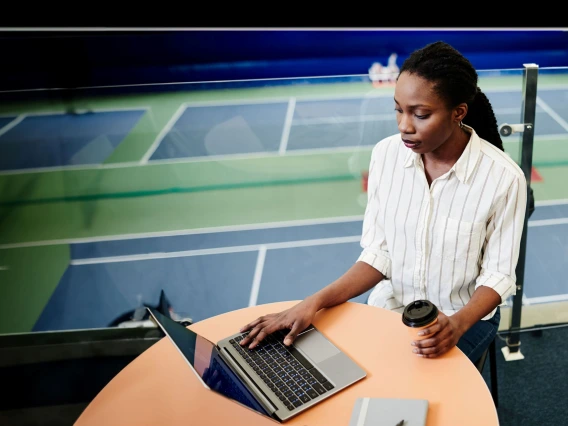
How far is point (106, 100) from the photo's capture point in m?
2.74

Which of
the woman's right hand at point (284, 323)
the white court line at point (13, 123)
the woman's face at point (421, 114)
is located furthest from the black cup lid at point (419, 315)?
the white court line at point (13, 123)

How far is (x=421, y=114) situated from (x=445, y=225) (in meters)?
0.37

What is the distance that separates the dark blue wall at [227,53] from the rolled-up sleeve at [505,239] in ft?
28.8

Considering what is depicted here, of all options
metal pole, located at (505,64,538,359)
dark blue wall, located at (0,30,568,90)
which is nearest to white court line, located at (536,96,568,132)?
metal pole, located at (505,64,538,359)

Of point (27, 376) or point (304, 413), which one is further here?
point (27, 376)

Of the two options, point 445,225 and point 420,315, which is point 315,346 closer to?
point 420,315

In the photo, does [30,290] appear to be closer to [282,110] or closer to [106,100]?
[106,100]

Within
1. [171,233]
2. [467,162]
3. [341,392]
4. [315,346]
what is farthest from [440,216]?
[171,233]

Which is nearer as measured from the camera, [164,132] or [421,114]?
[421,114]

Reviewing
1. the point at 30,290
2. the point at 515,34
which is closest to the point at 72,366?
the point at 30,290

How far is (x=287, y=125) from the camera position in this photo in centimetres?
276

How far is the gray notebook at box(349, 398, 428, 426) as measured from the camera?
1.30 metres

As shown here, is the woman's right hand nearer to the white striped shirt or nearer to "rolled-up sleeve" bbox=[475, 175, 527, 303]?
the white striped shirt
